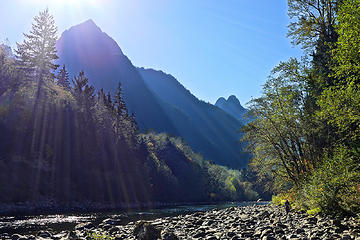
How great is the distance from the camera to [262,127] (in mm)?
24125

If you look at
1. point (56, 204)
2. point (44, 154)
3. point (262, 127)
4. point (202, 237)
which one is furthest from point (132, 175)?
point (202, 237)

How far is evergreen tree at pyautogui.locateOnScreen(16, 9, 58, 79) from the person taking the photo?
6494 centimetres

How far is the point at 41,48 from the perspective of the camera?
67.1 metres

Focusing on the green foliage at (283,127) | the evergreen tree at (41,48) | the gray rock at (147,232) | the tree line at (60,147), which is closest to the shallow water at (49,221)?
the gray rock at (147,232)

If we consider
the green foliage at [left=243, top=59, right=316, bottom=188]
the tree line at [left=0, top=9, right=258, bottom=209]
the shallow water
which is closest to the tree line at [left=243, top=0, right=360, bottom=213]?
the green foliage at [left=243, top=59, right=316, bottom=188]

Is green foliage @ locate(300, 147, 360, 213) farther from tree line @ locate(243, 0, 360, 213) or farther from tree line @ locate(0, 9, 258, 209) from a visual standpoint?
tree line @ locate(0, 9, 258, 209)

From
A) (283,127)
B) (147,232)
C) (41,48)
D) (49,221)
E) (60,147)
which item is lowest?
(49,221)

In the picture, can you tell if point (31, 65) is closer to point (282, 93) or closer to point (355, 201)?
point (282, 93)

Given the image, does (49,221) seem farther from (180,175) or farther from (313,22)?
(180,175)

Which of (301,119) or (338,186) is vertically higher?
(301,119)

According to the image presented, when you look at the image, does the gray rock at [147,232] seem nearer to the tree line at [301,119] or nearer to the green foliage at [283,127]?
the tree line at [301,119]

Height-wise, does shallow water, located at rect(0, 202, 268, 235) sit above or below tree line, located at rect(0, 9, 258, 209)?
below

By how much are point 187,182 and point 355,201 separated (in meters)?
87.9

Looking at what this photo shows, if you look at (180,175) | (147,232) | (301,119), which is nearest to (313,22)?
(301,119)
